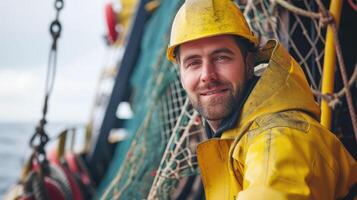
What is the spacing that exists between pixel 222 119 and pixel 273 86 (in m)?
0.29

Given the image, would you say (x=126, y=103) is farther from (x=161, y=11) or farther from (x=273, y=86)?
(x=273, y=86)

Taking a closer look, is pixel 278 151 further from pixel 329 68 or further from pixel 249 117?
pixel 329 68

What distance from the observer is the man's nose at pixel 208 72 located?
2078 mm

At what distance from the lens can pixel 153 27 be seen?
5.52 metres

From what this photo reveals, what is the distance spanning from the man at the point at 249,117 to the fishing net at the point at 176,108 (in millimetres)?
1047

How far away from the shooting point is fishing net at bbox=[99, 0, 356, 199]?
132 inches

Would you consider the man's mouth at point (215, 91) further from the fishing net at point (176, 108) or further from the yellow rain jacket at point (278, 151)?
the fishing net at point (176, 108)

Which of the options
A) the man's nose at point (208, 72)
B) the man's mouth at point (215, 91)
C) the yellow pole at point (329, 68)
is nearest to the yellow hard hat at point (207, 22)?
the man's nose at point (208, 72)

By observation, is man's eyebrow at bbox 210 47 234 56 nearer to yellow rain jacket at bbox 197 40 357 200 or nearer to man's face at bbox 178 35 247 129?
man's face at bbox 178 35 247 129

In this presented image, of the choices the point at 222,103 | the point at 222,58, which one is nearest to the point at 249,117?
the point at 222,103

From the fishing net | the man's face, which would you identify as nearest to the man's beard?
the man's face

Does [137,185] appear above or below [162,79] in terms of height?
below

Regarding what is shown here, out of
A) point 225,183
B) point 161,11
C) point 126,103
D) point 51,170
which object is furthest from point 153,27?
point 225,183

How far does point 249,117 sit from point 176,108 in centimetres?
221
